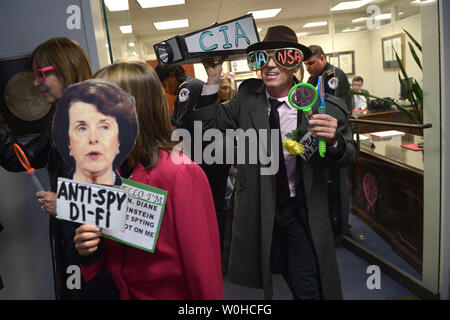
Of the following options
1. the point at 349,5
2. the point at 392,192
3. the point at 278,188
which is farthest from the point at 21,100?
the point at 349,5

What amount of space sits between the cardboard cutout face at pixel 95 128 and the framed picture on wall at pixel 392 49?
2333 mm

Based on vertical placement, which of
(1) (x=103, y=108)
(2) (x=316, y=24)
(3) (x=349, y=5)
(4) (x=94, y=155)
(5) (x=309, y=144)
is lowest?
(5) (x=309, y=144)

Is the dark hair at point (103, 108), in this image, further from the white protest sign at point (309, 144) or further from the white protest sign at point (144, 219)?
the white protest sign at point (309, 144)

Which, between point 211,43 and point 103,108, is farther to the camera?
point 211,43

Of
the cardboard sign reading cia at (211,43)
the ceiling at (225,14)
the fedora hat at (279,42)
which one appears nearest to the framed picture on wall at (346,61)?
the ceiling at (225,14)

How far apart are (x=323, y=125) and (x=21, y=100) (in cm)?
134

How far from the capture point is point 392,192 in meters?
2.58

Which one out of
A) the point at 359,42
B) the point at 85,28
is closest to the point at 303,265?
the point at 85,28

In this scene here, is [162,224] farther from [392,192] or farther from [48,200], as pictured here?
[392,192]

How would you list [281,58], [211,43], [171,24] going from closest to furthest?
[211,43]
[281,58]
[171,24]

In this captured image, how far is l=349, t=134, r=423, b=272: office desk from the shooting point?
7.61ft

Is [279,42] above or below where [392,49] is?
below
